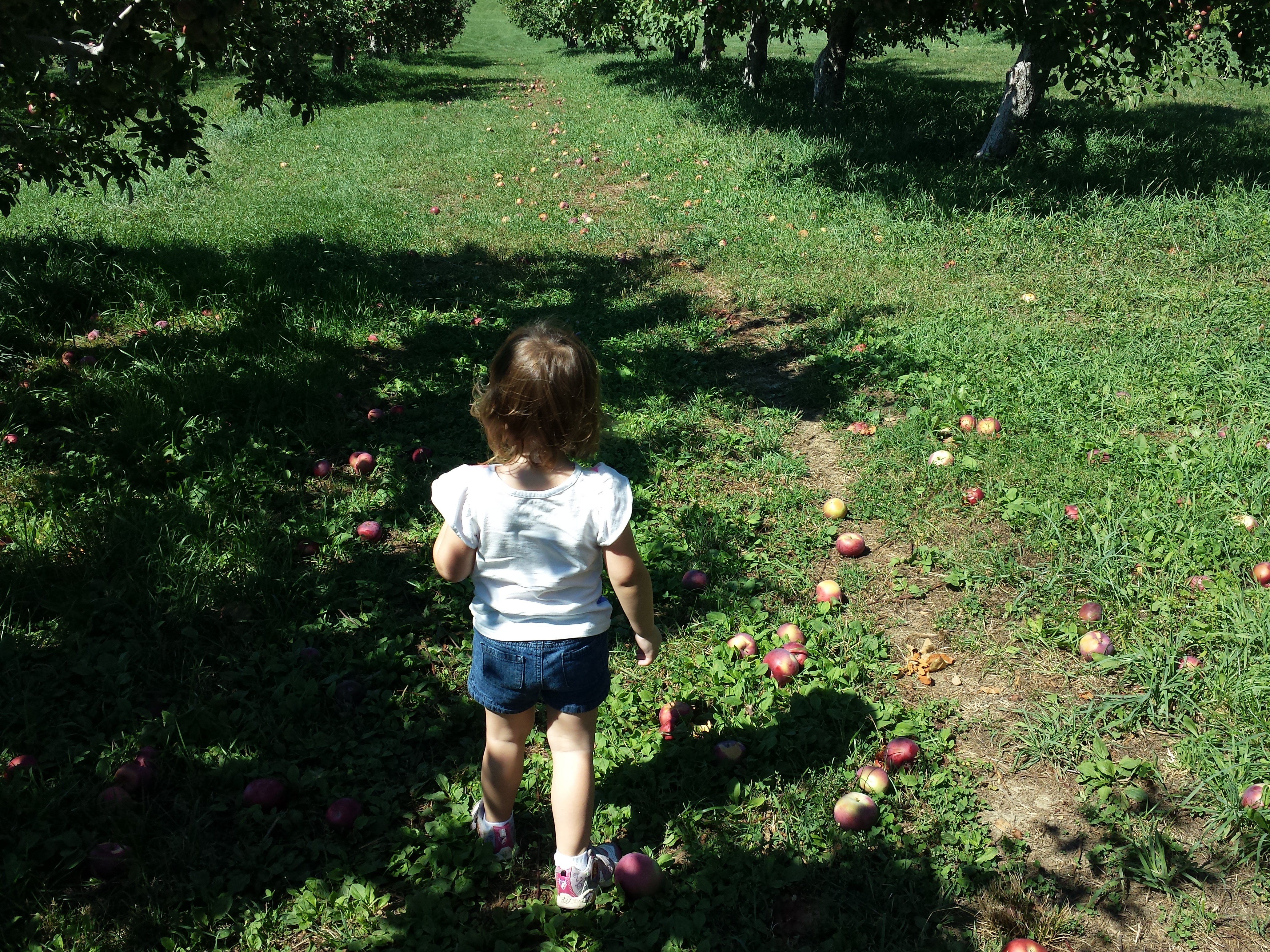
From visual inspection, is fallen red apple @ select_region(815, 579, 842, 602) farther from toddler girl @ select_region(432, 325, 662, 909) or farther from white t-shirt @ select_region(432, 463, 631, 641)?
white t-shirt @ select_region(432, 463, 631, 641)

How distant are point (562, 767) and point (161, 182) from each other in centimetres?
1025

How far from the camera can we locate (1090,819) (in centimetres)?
241

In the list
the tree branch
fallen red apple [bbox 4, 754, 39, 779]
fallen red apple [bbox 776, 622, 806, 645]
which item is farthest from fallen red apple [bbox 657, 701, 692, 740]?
the tree branch

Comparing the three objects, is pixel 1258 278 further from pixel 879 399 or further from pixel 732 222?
pixel 732 222

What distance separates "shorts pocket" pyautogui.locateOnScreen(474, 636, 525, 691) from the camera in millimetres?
2055

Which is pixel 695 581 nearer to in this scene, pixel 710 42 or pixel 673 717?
pixel 673 717

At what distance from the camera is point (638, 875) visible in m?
2.20

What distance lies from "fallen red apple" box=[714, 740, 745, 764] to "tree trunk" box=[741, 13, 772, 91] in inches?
550

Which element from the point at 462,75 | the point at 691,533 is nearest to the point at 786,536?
the point at 691,533

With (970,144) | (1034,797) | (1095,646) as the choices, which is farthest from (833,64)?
(1034,797)

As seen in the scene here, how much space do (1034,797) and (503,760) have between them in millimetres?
1566

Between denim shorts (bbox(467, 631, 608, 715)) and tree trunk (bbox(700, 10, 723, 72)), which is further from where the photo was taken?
tree trunk (bbox(700, 10, 723, 72))

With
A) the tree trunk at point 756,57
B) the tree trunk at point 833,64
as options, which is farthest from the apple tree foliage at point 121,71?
the tree trunk at point 756,57

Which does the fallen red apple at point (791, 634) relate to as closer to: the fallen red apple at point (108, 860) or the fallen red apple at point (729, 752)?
the fallen red apple at point (729, 752)
